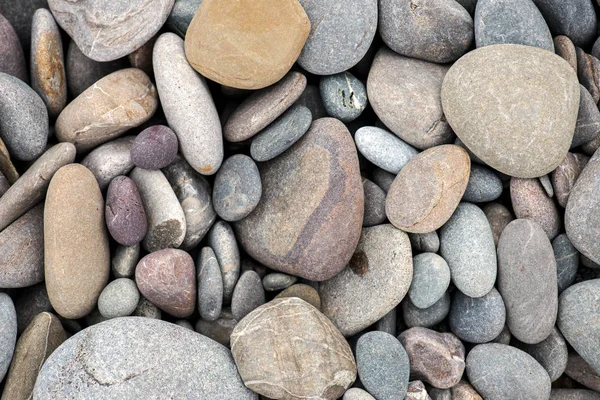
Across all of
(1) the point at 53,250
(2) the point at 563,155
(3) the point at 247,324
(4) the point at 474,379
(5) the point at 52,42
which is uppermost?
(5) the point at 52,42

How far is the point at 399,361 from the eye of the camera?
219 centimetres

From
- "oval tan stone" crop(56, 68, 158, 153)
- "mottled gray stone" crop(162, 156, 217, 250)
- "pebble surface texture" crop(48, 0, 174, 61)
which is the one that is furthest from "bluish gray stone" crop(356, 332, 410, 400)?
"pebble surface texture" crop(48, 0, 174, 61)

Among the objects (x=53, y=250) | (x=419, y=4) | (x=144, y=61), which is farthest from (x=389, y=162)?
(x=53, y=250)

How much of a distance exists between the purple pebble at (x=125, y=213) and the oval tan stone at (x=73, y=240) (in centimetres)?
6

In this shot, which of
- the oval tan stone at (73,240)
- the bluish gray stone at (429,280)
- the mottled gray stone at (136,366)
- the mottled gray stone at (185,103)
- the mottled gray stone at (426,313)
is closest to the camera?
the mottled gray stone at (136,366)

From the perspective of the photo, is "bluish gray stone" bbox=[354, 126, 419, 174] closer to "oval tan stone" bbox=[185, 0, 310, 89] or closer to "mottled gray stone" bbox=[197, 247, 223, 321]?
"oval tan stone" bbox=[185, 0, 310, 89]

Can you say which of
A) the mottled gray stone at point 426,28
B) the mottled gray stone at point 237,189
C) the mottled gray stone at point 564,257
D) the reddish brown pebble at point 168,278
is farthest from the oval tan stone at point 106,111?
the mottled gray stone at point 564,257

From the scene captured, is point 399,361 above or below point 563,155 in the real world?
below

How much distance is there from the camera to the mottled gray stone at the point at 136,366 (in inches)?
77.5

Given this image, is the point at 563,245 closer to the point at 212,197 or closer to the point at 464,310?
the point at 464,310

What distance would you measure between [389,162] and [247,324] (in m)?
0.99

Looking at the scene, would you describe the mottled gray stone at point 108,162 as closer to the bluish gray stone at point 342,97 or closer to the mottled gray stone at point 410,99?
the bluish gray stone at point 342,97

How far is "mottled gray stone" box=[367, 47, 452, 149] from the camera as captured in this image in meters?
2.38

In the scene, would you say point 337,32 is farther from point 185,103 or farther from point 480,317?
point 480,317
